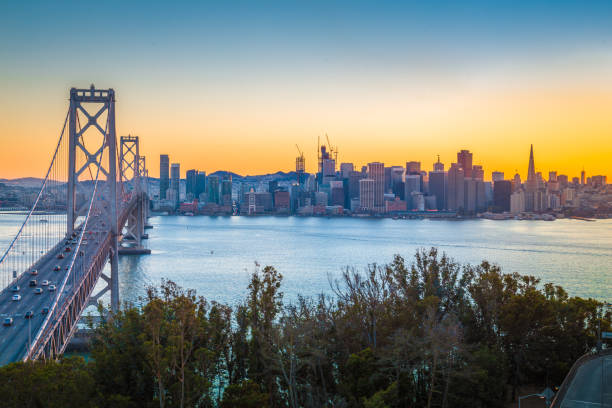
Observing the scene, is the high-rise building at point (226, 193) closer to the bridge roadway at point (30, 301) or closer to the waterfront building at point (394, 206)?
the waterfront building at point (394, 206)

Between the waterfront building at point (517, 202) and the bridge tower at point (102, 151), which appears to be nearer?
the bridge tower at point (102, 151)

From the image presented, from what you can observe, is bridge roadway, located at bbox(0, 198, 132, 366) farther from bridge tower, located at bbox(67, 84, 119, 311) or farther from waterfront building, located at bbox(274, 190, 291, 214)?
waterfront building, located at bbox(274, 190, 291, 214)

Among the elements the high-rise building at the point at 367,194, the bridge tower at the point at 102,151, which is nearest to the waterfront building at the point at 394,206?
the high-rise building at the point at 367,194

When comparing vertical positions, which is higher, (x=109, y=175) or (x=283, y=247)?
(x=109, y=175)

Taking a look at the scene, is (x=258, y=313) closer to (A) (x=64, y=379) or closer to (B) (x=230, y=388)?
(B) (x=230, y=388)

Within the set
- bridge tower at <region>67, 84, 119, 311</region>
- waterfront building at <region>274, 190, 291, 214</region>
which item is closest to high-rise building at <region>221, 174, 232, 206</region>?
waterfront building at <region>274, 190, 291, 214</region>

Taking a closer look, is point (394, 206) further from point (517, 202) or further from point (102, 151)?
point (102, 151)

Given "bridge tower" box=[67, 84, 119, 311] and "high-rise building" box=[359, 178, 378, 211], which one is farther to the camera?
"high-rise building" box=[359, 178, 378, 211]

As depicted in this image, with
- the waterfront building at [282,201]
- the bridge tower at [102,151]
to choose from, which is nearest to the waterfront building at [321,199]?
the waterfront building at [282,201]

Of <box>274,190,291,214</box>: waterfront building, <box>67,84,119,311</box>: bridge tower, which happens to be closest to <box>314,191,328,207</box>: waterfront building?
<box>274,190,291,214</box>: waterfront building

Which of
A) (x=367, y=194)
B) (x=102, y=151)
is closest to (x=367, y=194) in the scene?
(x=367, y=194)

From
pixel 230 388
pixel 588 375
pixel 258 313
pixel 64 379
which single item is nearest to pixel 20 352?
pixel 64 379
